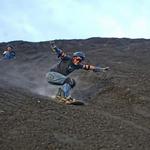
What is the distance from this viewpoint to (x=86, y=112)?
41.8 feet

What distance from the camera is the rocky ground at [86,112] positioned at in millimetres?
10086

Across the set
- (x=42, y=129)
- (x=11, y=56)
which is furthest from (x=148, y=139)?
(x=11, y=56)

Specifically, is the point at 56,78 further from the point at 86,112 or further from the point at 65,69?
the point at 86,112

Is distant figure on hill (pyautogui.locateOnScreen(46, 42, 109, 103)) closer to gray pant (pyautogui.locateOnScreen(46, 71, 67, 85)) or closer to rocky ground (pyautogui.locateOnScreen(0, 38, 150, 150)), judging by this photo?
gray pant (pyautogui.locateOnScreen(46, 71, 67, 85))

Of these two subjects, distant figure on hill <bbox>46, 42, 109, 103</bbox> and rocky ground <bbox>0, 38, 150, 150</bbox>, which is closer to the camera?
rocky ground <bbox>0, 38, 150, 150</bbox>

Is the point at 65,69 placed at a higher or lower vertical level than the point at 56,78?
higher

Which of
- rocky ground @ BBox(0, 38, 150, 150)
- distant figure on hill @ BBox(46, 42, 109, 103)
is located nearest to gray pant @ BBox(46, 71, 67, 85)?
distant figure on hill @ BBox(46, 42, 109, 103)

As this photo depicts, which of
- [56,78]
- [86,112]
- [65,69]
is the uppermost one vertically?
[65,69]

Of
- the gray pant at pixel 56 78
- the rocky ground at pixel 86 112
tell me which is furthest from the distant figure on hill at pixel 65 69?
the rocky ground at pixel 86 112

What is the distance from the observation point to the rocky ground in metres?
10.1

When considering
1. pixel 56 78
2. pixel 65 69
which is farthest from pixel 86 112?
pixel 65 69

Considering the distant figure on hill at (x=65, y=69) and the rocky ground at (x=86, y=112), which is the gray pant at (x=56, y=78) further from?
the rocky ground at (x=86, y=112)

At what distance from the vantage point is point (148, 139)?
10.7m

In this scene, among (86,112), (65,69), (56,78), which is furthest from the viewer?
(65,69)
